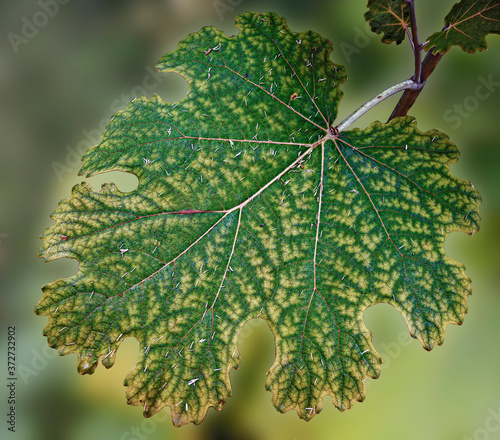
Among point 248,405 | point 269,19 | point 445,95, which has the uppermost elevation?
point 445,95

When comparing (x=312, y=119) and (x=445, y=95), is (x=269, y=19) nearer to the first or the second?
(x=312, y=119)

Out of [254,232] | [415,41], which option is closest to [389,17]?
[415,41]

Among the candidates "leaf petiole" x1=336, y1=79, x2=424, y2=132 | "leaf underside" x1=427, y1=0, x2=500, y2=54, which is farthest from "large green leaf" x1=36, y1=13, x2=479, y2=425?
"leaf underside" x1=427, y1=0, x2=500, y2=54

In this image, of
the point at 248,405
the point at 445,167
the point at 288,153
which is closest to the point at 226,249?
the point at 288,153

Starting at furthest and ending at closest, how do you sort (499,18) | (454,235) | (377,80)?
Result: (377,80) < (454,235) < (499,18)

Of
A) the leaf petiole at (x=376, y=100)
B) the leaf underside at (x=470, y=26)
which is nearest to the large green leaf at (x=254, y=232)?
the leaf petiole at (x=376, y=100)

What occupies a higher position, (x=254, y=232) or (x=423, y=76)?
(x=423, y=76)

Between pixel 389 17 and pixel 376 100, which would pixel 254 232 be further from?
pixel 389 17
